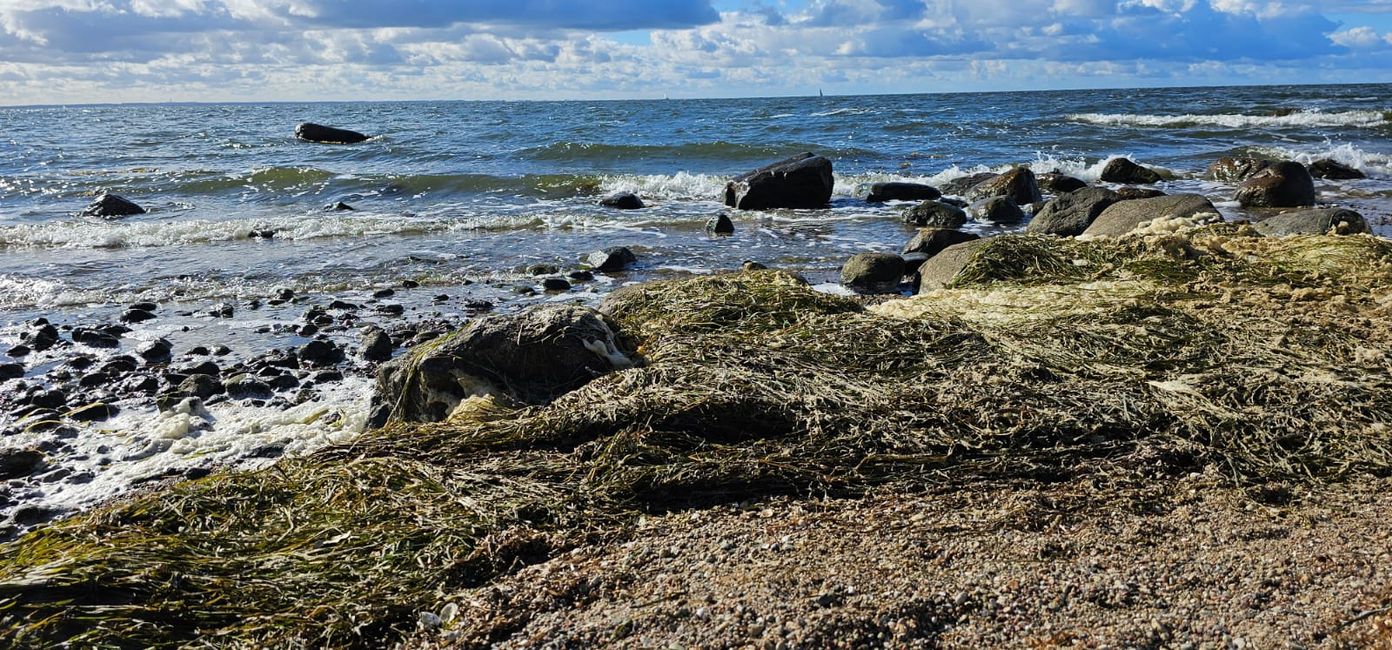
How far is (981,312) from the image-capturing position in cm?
565

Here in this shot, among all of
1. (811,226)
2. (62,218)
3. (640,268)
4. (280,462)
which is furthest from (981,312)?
(62,218)

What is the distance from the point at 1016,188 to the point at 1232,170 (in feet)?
19.5

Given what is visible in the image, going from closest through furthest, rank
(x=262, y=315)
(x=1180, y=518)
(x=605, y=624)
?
1. (x=605, y=624)
2. (x=1180, y=518)
3. (x=262, y=315)

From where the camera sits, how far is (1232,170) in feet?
58.9

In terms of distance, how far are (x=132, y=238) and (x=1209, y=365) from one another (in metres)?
12.9

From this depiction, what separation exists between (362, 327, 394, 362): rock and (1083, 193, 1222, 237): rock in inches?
249

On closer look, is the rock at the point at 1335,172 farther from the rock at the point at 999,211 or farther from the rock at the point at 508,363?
the rock at the point at 508,363

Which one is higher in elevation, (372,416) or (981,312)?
(981,312)

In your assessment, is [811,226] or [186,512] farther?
[811,226]

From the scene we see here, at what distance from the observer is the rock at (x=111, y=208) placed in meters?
15.2

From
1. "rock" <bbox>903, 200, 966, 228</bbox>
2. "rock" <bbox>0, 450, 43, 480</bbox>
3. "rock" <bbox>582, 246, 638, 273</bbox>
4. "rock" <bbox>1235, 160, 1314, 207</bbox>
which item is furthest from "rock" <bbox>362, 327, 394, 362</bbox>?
"rock" <bbox>1235, 160, 1314, 207</bbox>

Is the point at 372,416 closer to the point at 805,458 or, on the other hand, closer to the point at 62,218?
the point at 805,458

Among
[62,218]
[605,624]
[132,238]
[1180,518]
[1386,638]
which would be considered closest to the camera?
[1386,638]

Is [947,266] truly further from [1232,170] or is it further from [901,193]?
[1232,170]
